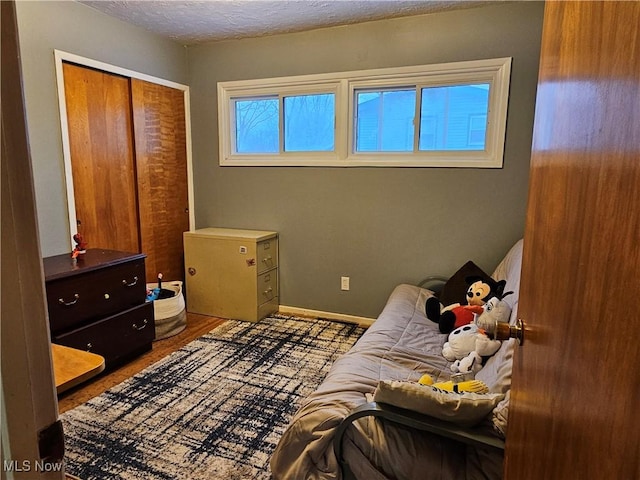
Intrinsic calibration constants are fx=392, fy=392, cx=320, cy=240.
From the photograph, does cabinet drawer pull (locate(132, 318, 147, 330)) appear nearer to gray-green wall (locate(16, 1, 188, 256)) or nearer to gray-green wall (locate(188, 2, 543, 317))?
gray-green wall (locate(16, 1, 188, 256))

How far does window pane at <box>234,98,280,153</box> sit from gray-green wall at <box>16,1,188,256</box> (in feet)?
3.56

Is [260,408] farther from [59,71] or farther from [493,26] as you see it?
[493,26]

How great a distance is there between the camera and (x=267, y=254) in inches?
138

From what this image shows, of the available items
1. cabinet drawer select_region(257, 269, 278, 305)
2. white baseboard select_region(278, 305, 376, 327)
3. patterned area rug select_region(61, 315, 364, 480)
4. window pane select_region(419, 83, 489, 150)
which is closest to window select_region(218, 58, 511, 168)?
window pane select_region(419, 83, 489, 150)

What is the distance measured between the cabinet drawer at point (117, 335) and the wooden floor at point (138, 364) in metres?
0.08

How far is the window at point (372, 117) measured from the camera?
2.90 meters

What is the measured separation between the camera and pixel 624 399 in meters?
0.42

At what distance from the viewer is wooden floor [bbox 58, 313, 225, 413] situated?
2.24 m

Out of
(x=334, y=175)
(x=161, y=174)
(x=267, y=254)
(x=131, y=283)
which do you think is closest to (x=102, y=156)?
(x=161, y=174)

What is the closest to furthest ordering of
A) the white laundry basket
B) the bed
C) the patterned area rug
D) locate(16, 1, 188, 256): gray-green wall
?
1. the bed
2. the patterned area rug
3. locate(16, 1, 188, 256): gray-green wall
4. the white laundry basket

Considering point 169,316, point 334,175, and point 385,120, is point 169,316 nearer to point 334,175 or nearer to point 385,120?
point 334,175

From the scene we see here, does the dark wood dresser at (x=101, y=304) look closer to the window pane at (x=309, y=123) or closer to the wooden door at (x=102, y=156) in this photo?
the wooden door at (x=102, y=156)

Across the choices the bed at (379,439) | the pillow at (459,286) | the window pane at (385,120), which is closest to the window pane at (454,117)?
the window pane at (385,120)

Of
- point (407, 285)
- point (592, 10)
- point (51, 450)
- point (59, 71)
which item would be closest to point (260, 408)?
point (407, 285)
